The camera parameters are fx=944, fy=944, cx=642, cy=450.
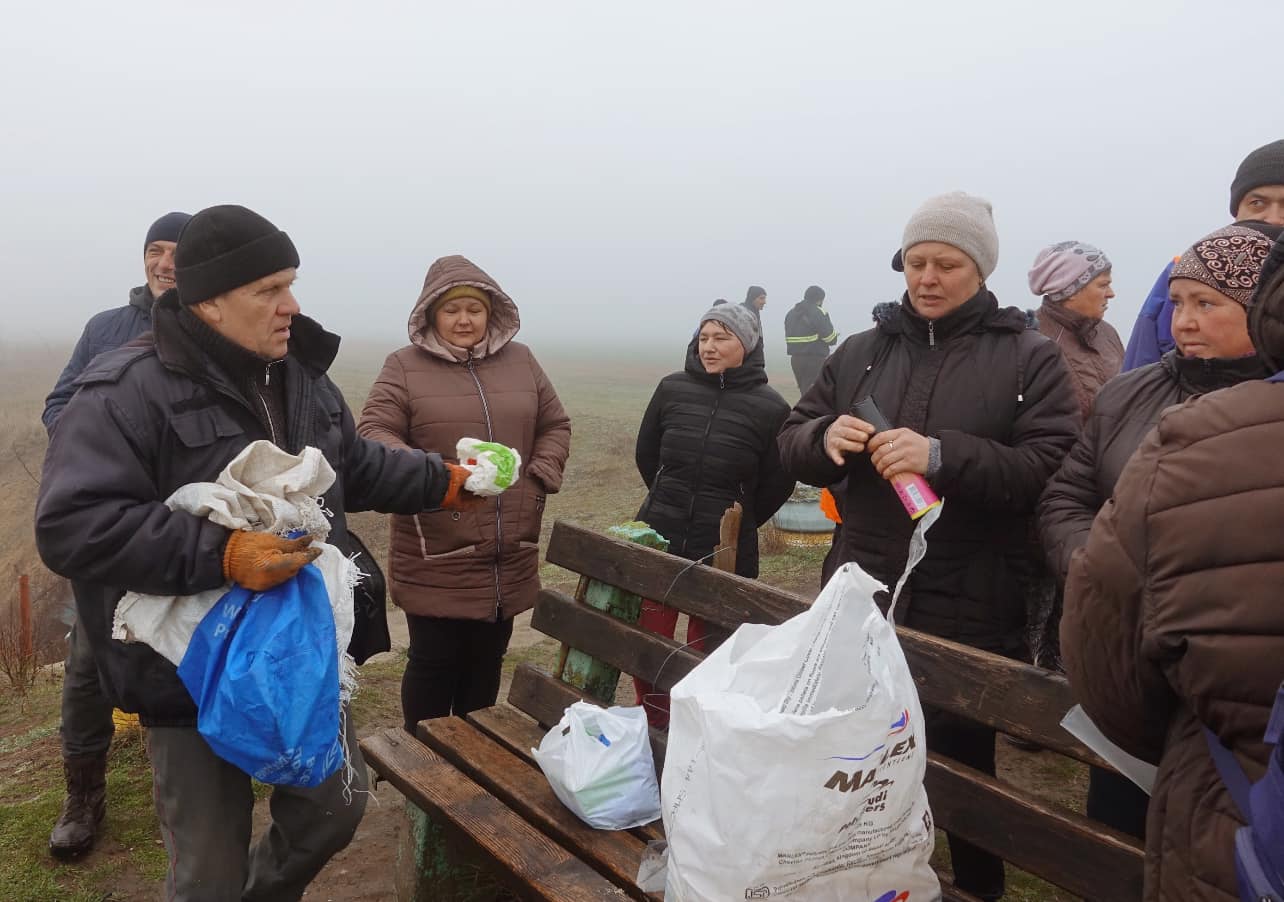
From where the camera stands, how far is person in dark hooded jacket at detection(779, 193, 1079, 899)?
2578 millimetres

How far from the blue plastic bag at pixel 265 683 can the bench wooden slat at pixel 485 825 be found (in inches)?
14.2

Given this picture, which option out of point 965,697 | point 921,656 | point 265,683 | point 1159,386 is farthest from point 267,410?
point 1159,386

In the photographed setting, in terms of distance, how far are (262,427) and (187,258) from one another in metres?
0.44

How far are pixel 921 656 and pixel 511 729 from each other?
129 centimetres

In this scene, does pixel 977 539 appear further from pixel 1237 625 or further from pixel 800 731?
pixel 1237 625

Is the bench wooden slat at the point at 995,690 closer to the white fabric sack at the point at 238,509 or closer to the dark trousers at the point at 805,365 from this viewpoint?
the white fabric sack at the point at 238,509

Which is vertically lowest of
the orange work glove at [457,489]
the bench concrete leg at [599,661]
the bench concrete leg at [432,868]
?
the bench concrete leg at [432,868]

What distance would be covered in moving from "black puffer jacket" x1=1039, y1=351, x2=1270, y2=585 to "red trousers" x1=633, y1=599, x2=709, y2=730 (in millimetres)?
1002

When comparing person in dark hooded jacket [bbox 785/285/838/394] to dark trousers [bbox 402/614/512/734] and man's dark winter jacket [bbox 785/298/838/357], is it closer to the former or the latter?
man's dark winter jacket [bbox 785/298/838/357]

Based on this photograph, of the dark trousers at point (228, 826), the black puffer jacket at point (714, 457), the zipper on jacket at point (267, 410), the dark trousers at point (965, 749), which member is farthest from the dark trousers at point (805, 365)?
the dark trousers at point (228, 826)

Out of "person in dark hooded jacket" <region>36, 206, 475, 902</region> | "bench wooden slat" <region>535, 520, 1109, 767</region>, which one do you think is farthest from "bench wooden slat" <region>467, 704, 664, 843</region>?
"person in dark hooded jacket" <region>36, 206, 475, 902</region>

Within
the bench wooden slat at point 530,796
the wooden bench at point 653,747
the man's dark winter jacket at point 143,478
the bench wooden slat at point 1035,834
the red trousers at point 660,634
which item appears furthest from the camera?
the red trousers at point 660,634

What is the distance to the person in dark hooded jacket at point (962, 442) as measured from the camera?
8.46ft

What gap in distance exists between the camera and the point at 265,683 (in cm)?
206
